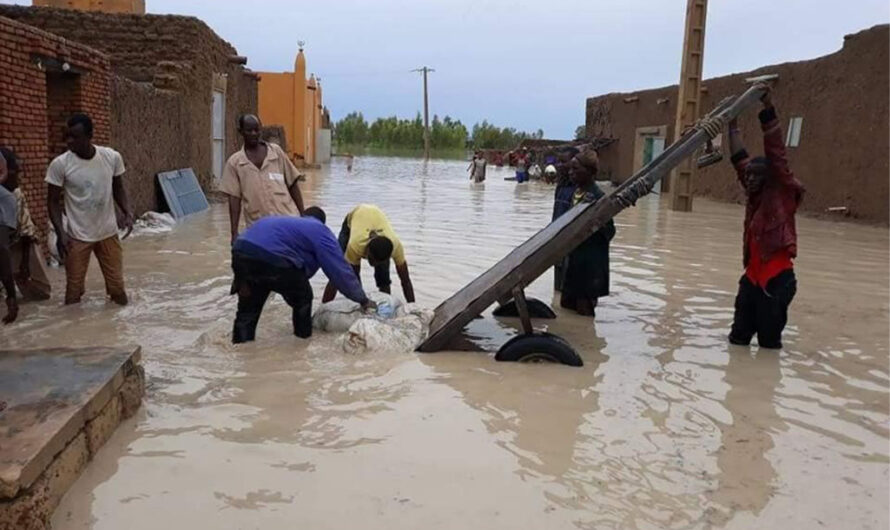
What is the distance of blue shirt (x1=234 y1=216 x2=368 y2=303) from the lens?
498 centimetres

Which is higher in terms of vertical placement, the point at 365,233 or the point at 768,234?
the point at 768,234

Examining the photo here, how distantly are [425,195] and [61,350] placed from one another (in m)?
16.6

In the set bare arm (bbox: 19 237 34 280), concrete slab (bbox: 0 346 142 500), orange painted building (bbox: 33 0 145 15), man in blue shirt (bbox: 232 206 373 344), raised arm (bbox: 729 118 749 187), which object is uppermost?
orange painted building (bbox: 33 0 145 15)

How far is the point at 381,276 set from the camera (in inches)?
245

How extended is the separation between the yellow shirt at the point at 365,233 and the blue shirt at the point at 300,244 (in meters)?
0.67

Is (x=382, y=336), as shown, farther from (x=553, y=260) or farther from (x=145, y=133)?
(x=145, y=133)

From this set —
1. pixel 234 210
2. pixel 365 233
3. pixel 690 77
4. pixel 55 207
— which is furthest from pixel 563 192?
pixel 690 77

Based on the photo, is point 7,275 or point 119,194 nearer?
point 7,275

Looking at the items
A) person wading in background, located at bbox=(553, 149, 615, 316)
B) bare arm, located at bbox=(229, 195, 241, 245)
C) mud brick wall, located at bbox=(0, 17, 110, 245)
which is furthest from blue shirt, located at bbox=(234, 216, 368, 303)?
mud brick wall, located at bbox=(0, 17, 110, 245)

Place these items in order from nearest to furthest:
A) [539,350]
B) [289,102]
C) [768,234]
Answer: [539,350]
[768,234]
[289,102]

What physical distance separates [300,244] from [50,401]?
208 cm

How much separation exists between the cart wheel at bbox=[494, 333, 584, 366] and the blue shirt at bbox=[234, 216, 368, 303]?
3.61 feet

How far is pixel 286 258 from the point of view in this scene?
5004 millimetres

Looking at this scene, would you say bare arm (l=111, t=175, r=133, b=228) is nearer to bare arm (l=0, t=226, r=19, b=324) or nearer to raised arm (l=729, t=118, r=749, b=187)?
bare arm (l=0, t=226, r=19, b=324)
